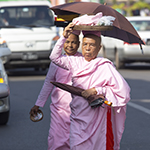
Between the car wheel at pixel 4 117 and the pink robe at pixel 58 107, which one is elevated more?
the pink robe at pixel 58 107

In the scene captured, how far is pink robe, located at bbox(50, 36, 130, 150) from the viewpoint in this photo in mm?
3975

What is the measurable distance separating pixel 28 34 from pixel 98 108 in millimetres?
10231

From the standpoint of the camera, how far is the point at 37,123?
786 cm

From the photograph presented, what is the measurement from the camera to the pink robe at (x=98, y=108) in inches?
156

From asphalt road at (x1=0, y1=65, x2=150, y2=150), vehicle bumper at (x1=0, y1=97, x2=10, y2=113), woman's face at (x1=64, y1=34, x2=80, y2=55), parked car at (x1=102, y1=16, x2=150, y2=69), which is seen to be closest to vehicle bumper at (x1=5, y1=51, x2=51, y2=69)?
asphalt road at (x1=0, y1=65, x2=150, y2=150)

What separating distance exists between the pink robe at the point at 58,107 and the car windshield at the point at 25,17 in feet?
30.8

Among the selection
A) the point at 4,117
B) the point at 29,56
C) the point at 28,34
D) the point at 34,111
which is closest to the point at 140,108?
the point at 4,117

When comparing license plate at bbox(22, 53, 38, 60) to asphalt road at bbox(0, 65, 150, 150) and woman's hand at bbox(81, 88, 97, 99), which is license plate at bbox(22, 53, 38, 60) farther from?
woman's hand at bbox(81, 88, 97, 99)

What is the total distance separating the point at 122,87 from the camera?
397 cm

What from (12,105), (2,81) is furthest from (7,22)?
(2,81)

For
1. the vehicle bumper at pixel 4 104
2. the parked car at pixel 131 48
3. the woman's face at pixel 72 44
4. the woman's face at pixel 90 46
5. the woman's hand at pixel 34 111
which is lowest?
the parked car at pixel 131 48

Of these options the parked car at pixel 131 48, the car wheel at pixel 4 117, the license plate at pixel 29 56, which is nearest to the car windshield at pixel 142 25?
the parked car at pixel 131 48

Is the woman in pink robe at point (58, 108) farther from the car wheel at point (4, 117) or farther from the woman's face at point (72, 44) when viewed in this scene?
the car wheel at point (4, 117)

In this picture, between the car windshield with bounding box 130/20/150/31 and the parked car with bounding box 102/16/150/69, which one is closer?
the parked car with bounding box 102/16/150/69
